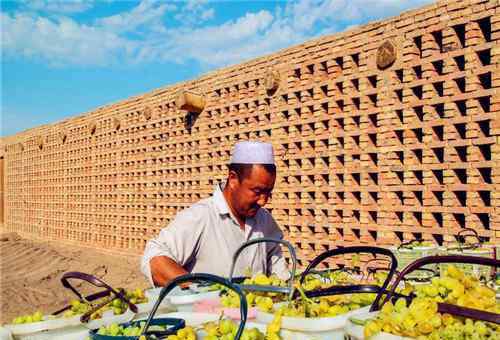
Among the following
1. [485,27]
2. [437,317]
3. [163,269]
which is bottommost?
[163,269]

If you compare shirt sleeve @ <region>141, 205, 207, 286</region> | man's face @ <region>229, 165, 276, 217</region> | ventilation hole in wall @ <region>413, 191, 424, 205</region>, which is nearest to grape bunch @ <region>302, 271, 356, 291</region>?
man's face @ <region>229, 165, 276, 217</region>

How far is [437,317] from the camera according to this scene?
3.08 ft

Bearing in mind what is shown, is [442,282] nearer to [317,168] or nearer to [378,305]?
[378,305]

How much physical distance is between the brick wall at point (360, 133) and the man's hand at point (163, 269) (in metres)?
2.75

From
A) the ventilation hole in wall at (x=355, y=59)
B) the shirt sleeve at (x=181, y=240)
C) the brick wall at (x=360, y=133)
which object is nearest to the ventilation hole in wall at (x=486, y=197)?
the brick wall at (x=360, y=133)

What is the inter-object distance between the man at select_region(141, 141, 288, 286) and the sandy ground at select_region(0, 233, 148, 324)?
493 centimetres

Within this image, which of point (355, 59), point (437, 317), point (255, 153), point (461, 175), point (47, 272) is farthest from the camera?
point (47, 272)

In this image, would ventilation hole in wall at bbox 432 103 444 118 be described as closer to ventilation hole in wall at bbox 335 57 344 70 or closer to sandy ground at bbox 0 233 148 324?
ventilation hole in wall at bbox 335 57 344 70

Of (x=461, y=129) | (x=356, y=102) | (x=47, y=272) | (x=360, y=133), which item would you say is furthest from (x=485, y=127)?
(x=47, y=272)

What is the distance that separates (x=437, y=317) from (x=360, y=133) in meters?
4.38

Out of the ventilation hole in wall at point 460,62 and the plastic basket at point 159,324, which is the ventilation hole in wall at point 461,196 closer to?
the ventilation hole in wall at point 460,62

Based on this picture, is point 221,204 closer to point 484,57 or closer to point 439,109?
point 439,109

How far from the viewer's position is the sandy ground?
7641 millimetres

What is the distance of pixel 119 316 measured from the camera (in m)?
1.36
